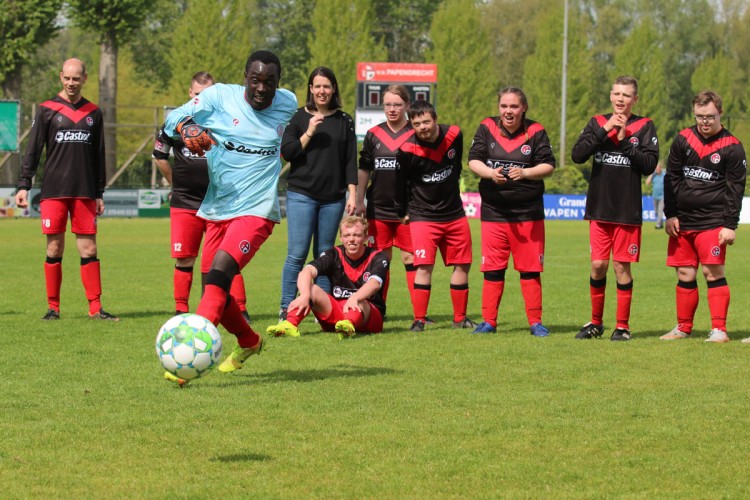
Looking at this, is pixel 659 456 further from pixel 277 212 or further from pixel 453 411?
pixel 277 212

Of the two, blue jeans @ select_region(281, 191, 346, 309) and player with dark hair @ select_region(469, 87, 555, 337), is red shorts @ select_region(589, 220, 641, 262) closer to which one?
player with dark hair @ select_region(469, 87, 555, 337)

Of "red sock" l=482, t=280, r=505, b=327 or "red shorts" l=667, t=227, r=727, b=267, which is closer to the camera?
"red shorts" l=667, t=227, r=727, b=267

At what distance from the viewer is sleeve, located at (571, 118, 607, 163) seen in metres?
9.40

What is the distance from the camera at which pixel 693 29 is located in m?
79.9

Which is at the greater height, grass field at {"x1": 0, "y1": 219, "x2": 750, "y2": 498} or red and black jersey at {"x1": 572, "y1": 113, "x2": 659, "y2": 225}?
red and black jersey at {"x1": 572, "y1": 113, "x2": 659, "y2": 225}

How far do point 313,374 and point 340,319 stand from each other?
2.07m

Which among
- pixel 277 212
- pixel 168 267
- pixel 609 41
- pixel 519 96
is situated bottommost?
pixel 168 267

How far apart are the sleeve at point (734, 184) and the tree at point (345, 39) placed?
2042 inches

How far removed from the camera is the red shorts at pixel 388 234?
→ 10789 mm

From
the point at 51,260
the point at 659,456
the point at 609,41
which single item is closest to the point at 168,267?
the point at 51,260

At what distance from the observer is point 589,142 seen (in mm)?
9430

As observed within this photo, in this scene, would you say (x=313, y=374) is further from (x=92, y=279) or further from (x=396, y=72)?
(x=396, y=72)

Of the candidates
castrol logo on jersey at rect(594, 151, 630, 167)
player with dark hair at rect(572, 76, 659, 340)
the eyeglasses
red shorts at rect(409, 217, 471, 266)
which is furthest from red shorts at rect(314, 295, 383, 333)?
the eyeglasses

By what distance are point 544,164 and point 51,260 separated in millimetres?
4664
